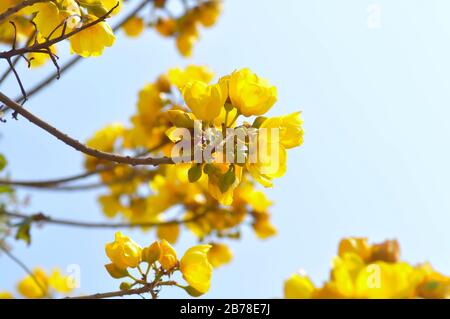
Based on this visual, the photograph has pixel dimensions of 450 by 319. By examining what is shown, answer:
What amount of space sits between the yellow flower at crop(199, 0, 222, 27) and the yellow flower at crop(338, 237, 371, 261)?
14.1 feet

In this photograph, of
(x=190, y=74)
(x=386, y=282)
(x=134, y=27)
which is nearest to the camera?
(x=386, y=282)

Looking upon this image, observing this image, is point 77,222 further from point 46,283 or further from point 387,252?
point 387,252

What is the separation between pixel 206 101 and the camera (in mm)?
2504

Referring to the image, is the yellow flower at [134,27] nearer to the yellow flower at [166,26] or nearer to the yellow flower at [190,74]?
the yellow flower at [166,26]

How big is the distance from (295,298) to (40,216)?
241 centimetres

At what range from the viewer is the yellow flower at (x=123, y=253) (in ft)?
8.57

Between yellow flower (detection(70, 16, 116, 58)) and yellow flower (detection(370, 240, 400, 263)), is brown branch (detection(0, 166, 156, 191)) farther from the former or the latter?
yellow flower (detection(370, 240, 400, 263))

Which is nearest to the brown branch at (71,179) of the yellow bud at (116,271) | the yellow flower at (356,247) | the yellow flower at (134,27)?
the yellow flower at (134,27)

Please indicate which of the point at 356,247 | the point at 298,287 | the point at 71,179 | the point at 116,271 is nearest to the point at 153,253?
the point at 116,271

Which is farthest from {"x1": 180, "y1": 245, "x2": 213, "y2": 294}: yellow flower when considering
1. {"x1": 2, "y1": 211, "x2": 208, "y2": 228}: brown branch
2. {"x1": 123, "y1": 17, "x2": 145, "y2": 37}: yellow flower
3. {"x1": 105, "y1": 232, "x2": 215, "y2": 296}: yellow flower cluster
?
{"x1": 123, "y1": 17, "x2": 145, "y2": 37}: yellow flower

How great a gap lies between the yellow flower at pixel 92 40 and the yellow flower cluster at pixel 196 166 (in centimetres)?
38

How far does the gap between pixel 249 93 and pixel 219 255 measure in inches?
133
